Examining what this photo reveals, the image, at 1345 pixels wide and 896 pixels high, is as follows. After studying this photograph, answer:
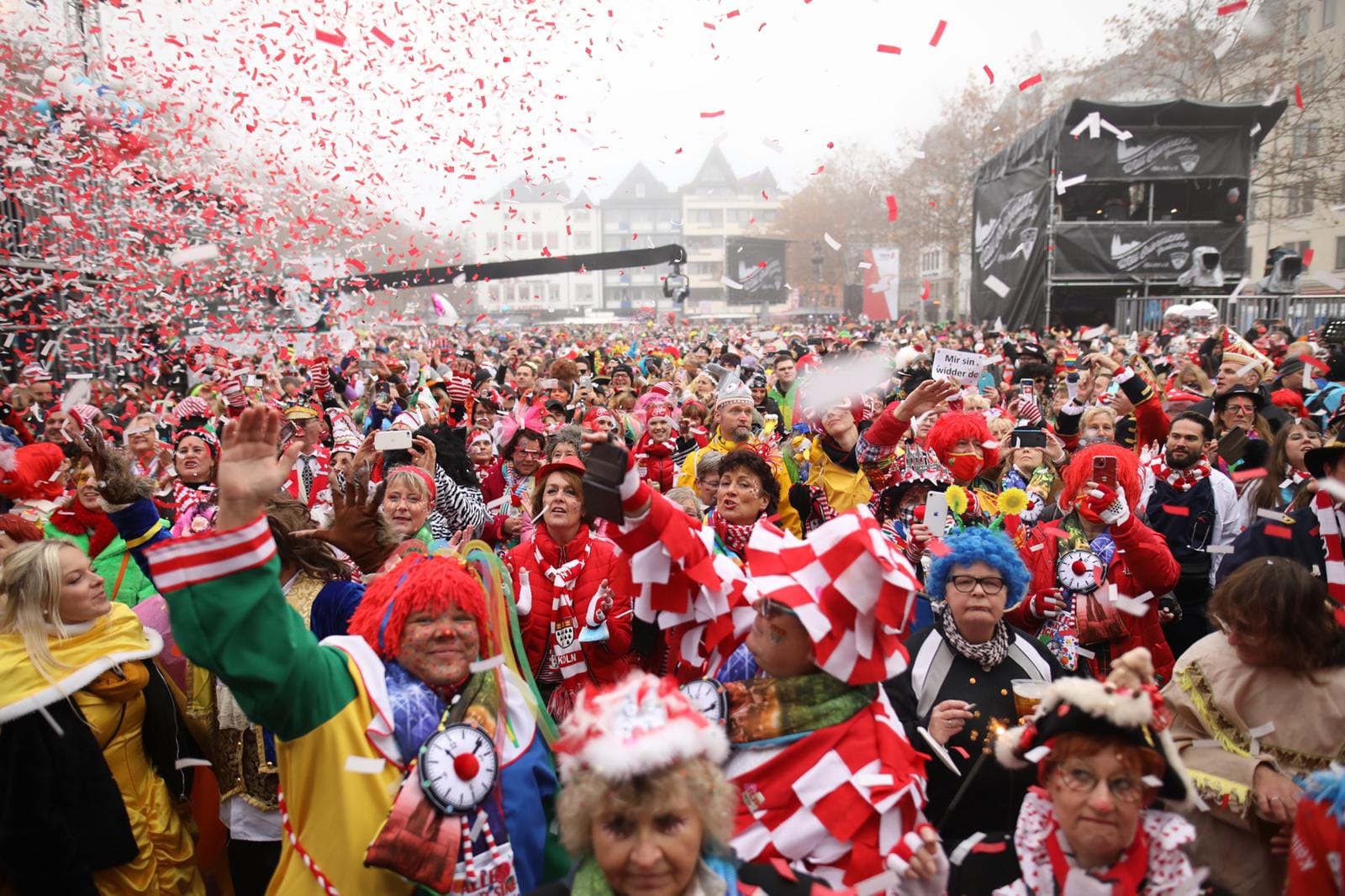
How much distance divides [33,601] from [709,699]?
2.35 metres

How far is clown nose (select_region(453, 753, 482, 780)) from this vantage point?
7.77ft

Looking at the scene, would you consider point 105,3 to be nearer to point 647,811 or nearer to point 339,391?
point 339,391

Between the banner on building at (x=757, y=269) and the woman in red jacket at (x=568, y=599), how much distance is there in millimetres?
41174

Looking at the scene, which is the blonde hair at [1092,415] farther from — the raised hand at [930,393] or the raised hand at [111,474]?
the raised hand at [111,474]

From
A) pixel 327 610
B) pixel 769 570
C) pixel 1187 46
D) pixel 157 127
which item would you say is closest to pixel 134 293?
A: pixel 157 127

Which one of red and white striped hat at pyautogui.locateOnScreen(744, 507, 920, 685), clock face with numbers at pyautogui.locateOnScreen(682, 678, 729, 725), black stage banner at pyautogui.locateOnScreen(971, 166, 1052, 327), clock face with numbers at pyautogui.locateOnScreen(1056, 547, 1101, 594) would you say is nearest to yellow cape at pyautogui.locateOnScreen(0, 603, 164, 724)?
clock face with numbers at pyautogui.locateOnScreen(682, 678, 729, 725)

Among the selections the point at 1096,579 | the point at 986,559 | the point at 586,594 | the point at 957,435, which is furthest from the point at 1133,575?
the point at 586,594

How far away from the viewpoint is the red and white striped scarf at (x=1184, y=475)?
5.39 m

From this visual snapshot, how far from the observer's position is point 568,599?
3.82m

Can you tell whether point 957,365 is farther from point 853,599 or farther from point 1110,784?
point 1110,784

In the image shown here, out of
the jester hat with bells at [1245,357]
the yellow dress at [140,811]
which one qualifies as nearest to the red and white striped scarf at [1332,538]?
the jester hat with bells at [1245,357]

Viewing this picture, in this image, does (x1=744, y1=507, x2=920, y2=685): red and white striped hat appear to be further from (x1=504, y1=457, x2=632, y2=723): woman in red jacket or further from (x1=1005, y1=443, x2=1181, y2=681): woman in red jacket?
(x1=1005, y1=443, x2=1181, y2=681): woman in red jacket

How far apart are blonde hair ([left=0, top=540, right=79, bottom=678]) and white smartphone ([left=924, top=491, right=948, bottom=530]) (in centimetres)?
353

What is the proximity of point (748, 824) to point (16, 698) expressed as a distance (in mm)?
2422
